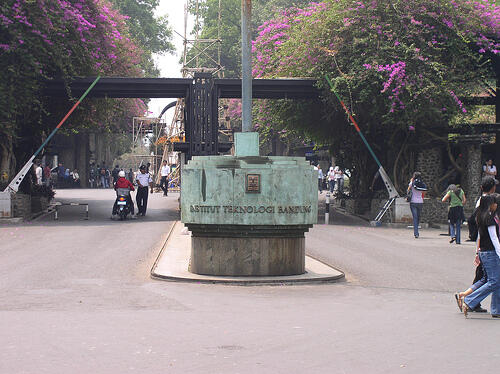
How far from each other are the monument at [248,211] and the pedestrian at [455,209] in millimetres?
8623

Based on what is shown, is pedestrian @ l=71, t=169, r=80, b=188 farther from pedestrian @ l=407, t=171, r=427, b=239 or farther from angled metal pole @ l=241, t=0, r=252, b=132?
angled metal pole @ l=241, t=0, r=252, b=132

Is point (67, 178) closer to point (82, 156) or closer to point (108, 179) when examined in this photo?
point (82, 156)

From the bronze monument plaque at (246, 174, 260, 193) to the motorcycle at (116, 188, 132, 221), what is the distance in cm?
1378

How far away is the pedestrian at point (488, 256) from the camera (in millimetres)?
9469

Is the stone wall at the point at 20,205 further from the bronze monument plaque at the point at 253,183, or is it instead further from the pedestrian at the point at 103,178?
the pedestrian at the point at 103,178

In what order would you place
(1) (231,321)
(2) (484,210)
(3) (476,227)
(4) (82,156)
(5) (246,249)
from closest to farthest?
(1) (231,321), (2) (484,210), (3) (476,227), (5) (246,249), (4) (82,156)

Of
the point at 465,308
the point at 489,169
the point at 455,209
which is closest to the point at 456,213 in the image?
the point at 455,209

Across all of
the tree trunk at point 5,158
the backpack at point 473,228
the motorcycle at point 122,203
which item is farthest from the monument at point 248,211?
the tree trunk at point 5,158

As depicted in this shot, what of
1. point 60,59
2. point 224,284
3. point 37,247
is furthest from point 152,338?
point 60,59

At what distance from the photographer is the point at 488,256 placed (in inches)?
376

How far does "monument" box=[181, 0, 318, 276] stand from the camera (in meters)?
12.4

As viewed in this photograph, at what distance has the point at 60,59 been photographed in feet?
82.1

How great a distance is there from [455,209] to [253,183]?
9.61 meters

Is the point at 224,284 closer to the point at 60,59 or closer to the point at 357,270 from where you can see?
the point at 357,270
